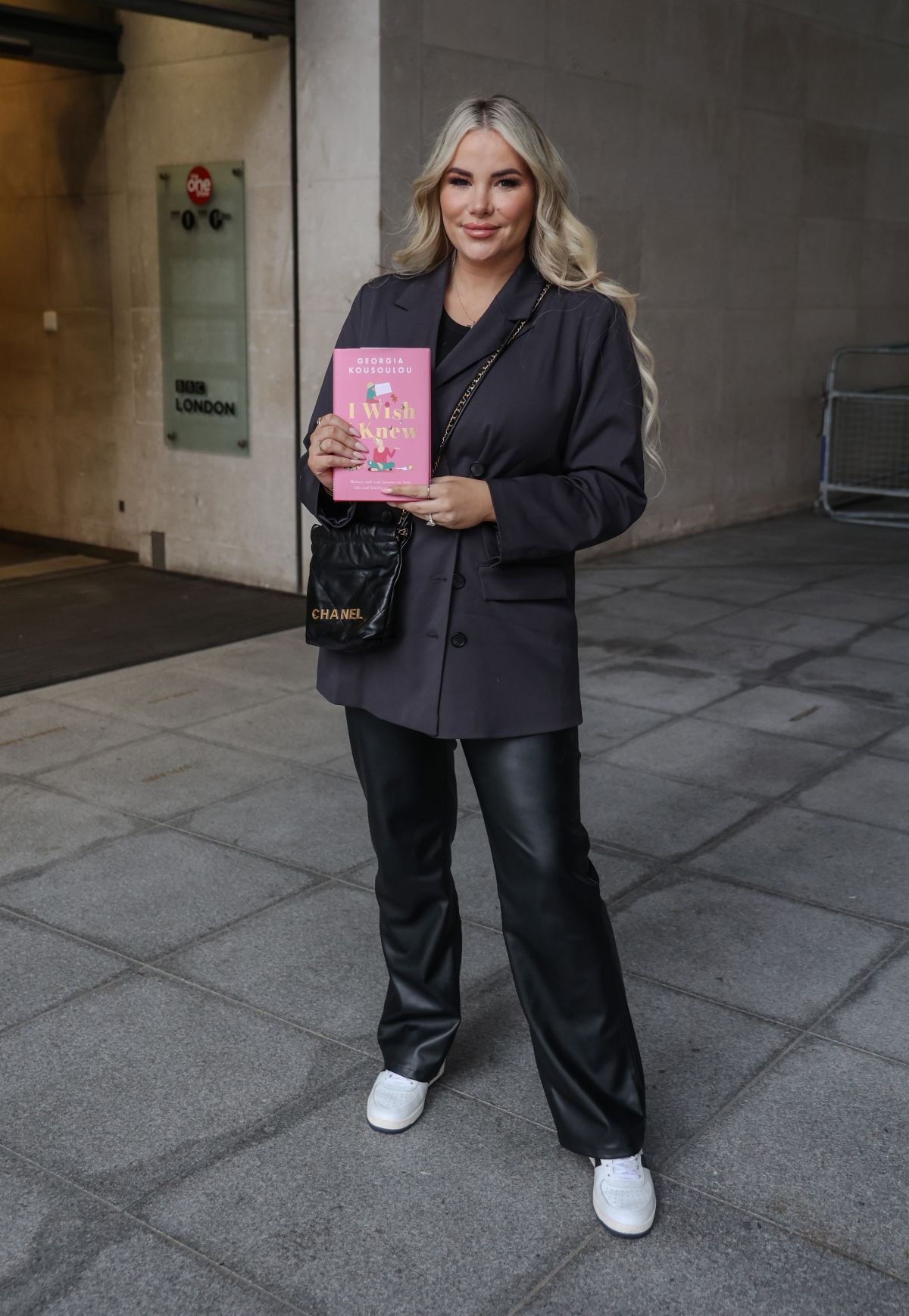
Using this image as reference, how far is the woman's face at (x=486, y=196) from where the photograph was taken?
8.59 feet

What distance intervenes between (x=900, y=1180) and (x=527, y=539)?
1.53m

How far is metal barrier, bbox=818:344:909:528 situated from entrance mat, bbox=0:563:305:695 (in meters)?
5.50

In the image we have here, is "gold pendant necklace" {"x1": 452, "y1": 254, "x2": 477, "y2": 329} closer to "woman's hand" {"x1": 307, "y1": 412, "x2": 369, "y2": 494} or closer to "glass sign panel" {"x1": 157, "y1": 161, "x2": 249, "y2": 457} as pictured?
"woman's hand" {"x1": 307, "y1": 412, "x2": 369, "y2": 494}

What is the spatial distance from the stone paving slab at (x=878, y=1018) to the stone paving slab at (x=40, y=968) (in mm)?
1875

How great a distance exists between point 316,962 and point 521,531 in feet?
5.57

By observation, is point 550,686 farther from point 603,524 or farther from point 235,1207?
point 235,1207

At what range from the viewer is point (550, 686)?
2.75 meters

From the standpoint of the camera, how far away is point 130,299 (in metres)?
9.39

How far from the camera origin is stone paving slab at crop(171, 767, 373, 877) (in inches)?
181

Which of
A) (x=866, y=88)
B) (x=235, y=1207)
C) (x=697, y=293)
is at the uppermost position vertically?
(x=866, y=88)

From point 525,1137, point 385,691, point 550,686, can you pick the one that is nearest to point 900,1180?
point 525,1137

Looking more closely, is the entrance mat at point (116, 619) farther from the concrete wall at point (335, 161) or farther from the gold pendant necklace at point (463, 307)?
the gold pendant necklace at point (463, 307)

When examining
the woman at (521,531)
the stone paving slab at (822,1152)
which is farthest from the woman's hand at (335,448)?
the stone paving slab at (822,1152)

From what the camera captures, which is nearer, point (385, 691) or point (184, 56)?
point (385, 691)
